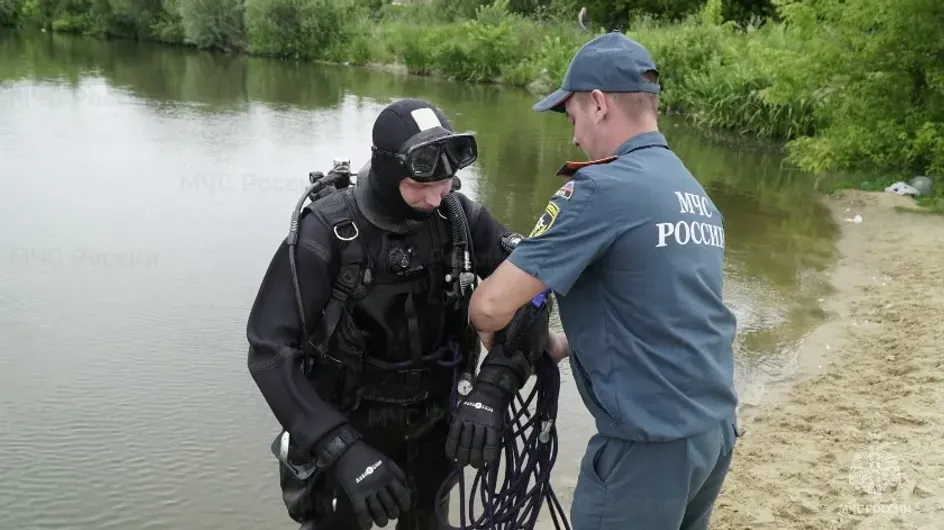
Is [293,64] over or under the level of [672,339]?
under

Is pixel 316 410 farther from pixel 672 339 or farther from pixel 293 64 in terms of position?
pixel 293 64

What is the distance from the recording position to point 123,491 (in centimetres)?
400

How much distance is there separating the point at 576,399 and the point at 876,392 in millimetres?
1807

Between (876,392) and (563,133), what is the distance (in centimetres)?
1084

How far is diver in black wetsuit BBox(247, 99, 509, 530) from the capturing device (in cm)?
226

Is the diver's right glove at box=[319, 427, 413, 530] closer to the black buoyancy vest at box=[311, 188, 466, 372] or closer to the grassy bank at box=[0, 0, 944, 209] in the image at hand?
the black buoyancy vest at box=[311, 188, 466, 372]

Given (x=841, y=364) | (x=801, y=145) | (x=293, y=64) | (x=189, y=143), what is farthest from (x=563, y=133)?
(x=293, y=64)

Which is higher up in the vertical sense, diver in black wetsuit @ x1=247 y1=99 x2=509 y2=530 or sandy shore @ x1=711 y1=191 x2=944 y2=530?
diver in black wetsuit @ x1=247 y1=99 x2=509 y2=530

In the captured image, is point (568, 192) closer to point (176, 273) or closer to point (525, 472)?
point (525, 472)

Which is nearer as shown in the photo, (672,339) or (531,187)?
(672,339)

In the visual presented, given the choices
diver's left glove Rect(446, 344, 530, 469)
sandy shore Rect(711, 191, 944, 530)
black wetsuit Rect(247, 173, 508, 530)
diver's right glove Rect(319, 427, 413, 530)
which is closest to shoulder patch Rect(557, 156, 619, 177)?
black wetsuit Rect(247, 173, 508, 530)

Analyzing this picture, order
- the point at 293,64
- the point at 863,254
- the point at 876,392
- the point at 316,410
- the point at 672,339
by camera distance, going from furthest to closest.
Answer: the point at 293,64 → the point at 863,254 → the point at 876,392 → the point at 316,410 → the point at 672,339

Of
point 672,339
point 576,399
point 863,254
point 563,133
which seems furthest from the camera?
point 563,133

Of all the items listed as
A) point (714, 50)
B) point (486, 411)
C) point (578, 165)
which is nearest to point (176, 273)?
point (486, 411)
